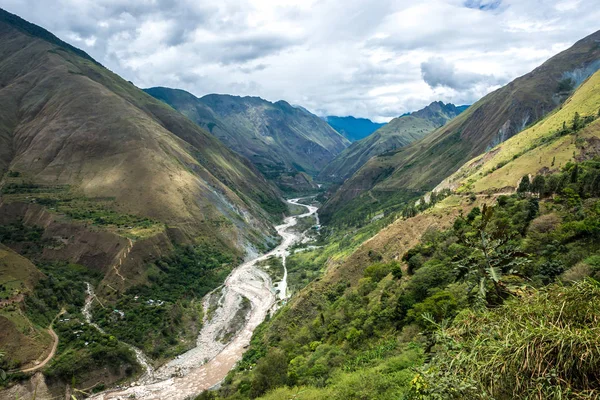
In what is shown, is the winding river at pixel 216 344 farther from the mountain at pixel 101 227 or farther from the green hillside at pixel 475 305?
the green hillside at pixel 475 305

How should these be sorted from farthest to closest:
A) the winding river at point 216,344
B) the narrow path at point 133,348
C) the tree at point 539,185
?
the narrow path at point 133,348 → the winding river at point 216,344 → the tree at point 539,185

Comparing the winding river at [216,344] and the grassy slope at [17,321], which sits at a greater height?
the grassy slope at [17,321]

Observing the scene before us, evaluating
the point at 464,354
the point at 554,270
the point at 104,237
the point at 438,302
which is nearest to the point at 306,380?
the point at 438,302

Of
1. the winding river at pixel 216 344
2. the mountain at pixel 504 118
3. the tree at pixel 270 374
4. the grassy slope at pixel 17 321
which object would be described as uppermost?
the mountain at pixel 504 118

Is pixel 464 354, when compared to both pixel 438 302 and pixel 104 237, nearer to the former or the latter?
pixel 438 302

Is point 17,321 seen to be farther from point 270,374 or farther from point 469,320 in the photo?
point 469,320

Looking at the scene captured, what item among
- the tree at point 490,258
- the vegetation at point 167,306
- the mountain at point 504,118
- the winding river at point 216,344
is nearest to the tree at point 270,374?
the winding river at point 216,344

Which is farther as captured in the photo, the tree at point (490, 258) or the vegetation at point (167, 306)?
the vegetation at point (167, 306)

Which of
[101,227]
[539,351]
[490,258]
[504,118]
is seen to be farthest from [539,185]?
[504,118]
